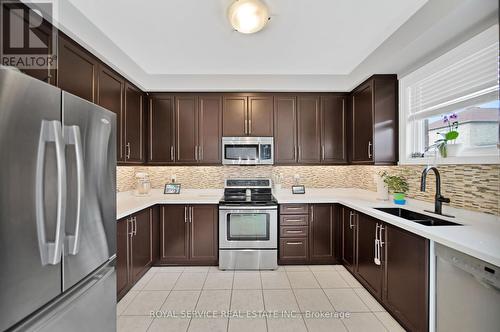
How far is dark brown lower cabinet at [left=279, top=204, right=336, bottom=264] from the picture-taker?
124 inches

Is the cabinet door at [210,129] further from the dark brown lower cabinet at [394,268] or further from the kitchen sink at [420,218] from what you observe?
the kitchen sink at [420,218]

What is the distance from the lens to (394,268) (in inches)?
78.3

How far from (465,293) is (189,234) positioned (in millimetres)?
2753

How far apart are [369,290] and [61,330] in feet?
8.52

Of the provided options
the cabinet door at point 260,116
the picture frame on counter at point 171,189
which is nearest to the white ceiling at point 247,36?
the cabinet door at point 260,116

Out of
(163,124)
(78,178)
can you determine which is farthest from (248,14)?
(163,124)

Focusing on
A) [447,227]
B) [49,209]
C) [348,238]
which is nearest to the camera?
[49,209]

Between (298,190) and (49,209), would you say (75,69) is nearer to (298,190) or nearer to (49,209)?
(49,209)

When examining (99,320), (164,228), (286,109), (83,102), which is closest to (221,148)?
(286,109)

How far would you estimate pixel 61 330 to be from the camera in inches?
44.2

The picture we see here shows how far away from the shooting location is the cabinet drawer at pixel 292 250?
10.3ft

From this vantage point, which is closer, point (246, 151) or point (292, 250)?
point (292, 250)

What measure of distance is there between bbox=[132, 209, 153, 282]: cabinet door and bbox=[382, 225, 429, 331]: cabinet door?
2572 mm

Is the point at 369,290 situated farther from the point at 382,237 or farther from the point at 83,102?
the point at 83,102
